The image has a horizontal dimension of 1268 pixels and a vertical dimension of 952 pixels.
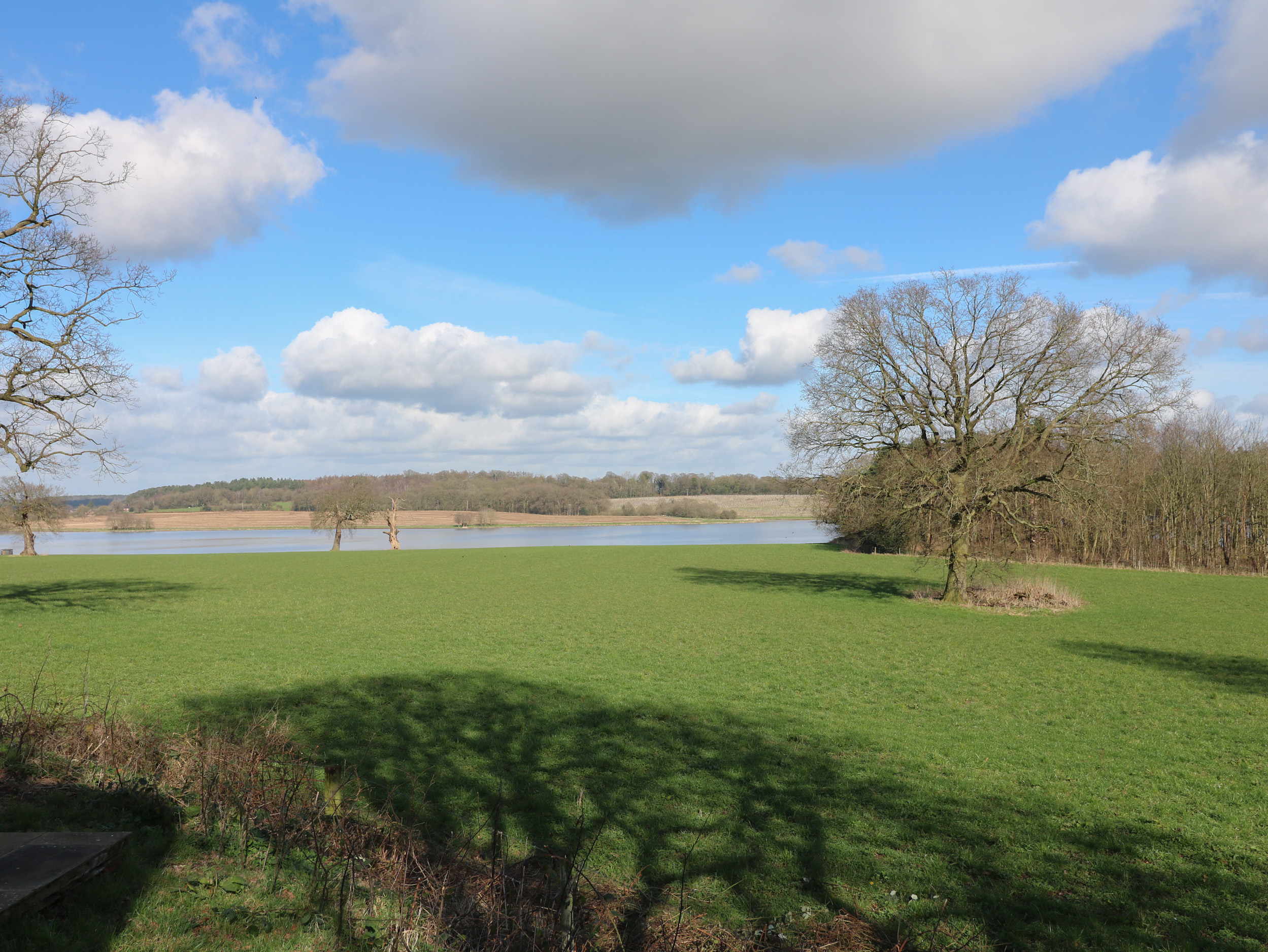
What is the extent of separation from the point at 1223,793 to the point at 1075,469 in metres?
14.3

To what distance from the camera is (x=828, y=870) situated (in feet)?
16.9

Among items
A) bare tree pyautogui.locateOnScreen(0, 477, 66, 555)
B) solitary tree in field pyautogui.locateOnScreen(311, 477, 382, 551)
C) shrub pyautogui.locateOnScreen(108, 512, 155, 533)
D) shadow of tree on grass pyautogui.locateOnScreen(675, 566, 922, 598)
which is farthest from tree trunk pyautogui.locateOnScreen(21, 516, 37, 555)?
shrub pyautogui.locateOnScreen(108, 512, 155, 533)

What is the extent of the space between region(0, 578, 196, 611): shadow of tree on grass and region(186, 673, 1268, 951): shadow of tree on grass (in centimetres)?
1531

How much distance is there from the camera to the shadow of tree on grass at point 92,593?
20.4 m

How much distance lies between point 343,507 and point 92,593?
31414mm

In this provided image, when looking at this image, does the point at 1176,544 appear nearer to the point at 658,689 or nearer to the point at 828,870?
the point at 658,689

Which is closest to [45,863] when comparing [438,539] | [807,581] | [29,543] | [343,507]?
[807,581]

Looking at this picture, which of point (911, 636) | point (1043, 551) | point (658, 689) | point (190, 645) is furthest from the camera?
point (1043, 551)

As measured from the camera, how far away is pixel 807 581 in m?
28.2

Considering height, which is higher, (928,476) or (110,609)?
(928,476)

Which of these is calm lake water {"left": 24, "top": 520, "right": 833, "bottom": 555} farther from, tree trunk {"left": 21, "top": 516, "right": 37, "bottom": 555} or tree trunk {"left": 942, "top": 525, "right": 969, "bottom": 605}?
tree trunk {"left": 942, "top": 525, "right": 969, "bottom": 605}

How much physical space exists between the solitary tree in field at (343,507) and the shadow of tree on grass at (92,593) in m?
25.4

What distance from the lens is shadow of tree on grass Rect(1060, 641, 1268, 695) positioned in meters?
11.7

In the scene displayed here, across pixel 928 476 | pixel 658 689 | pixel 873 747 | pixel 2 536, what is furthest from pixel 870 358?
pixel 2 536
